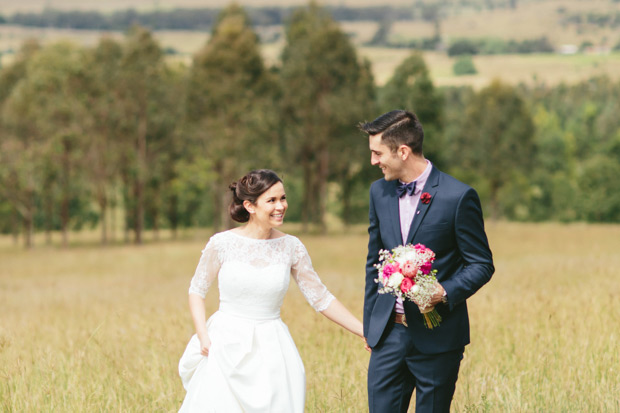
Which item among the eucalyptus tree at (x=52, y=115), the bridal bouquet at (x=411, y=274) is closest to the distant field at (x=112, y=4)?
the eucalyptus tree at (x=52, y=115)

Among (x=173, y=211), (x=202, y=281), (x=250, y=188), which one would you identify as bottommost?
(x=173, y=211)

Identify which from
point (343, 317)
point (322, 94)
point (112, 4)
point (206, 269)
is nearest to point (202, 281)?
point (206, 269)

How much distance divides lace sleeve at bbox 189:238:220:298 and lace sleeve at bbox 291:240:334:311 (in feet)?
1.87

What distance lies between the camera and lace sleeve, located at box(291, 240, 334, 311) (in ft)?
16.4

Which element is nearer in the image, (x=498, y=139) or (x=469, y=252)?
(x=469, y=252)

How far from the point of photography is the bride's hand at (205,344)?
4.68 metres

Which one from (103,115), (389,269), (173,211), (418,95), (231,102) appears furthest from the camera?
(173,211)

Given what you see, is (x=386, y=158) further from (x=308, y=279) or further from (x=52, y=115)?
(x=52, y=115)

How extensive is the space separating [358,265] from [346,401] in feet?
71.4

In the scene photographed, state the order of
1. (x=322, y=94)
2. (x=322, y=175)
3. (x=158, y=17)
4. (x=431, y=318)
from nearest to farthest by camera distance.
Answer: (x=431, y=318), (x=322, y=94), (x=322, y=175), (x=158, y=17)

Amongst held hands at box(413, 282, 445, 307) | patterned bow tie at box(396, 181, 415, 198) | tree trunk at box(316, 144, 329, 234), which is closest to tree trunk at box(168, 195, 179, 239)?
tree trunk at box(316, 144, 329, 234)

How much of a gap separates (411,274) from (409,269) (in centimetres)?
4

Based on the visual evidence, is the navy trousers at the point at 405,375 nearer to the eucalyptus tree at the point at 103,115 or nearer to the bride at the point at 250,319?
the bride at the point at 250,319

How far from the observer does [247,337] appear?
Result: 464 centimetres
